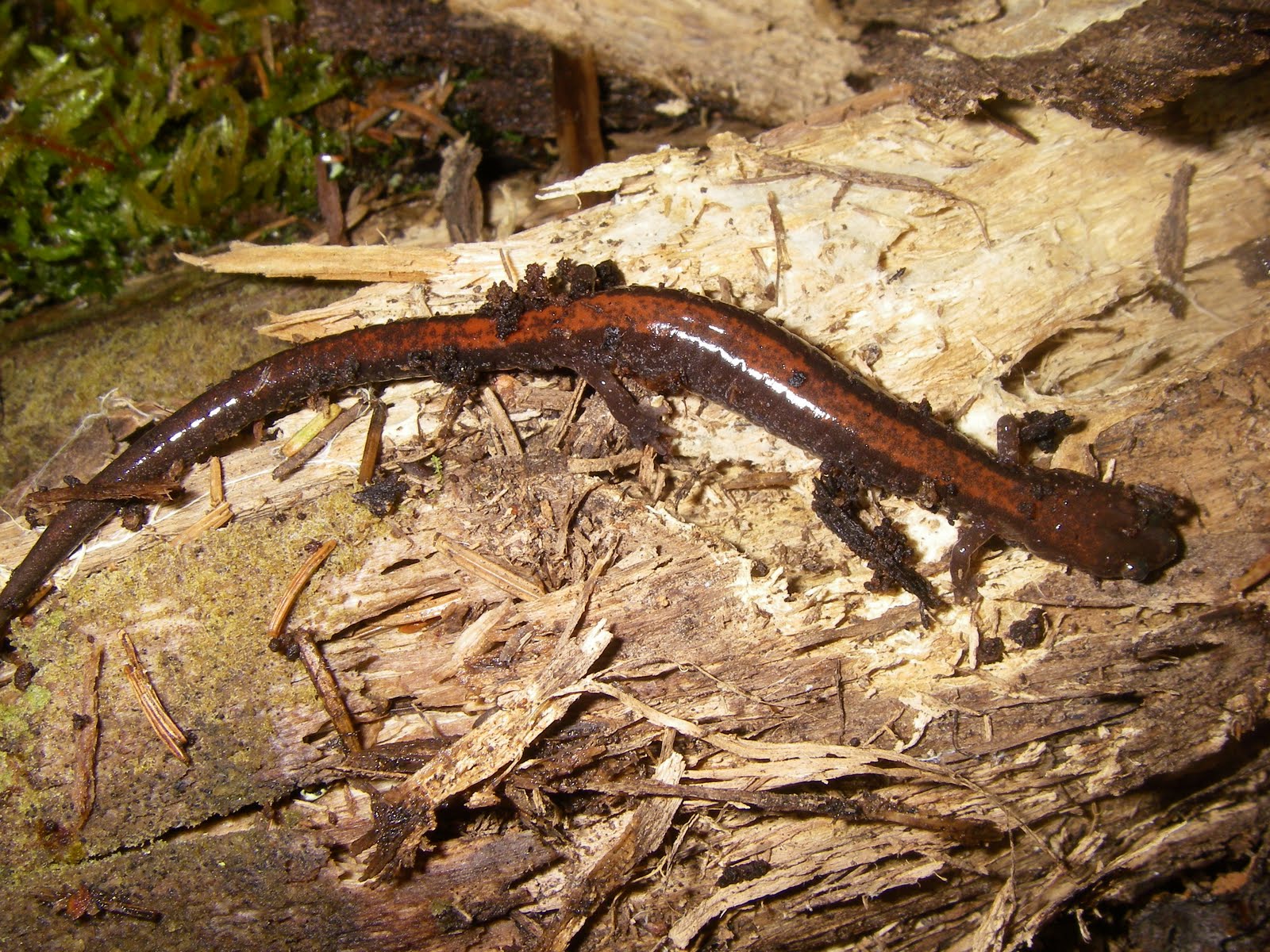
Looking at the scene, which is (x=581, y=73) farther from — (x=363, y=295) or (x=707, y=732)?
(x=707, y=732)

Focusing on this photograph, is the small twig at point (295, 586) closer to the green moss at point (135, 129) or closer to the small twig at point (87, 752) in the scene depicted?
the small twig at point (87, 752)

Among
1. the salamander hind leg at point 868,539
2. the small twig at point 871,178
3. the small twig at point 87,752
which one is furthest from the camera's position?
the small twig at point 871,178

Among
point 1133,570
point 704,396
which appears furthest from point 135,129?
point 1133,570

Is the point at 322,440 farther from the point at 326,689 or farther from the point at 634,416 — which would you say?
the point at 634,416

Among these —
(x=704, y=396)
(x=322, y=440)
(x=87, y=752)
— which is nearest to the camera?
(x=87, y=752)

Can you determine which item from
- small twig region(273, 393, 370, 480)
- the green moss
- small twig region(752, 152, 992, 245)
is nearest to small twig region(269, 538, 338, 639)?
small twig region(273, 393, 370, 480)

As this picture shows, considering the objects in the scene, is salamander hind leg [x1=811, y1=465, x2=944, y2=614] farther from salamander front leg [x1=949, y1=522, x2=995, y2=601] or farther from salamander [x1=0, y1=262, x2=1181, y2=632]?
salamander front leg [x1=949, y1=522, x2=995, y2=601]

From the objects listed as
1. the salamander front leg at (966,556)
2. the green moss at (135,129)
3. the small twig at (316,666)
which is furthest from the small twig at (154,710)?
the salamander front leg at (966,556)

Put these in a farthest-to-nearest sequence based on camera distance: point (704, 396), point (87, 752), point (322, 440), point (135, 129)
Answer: point (135, 129), point (704, 396), point (322, 440), point (87, 752)
